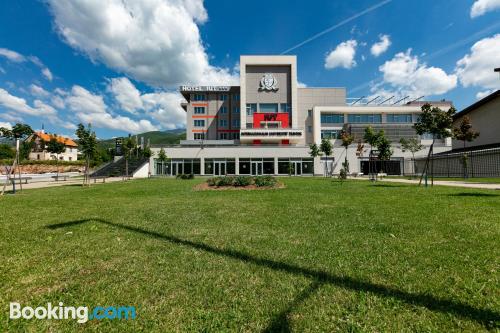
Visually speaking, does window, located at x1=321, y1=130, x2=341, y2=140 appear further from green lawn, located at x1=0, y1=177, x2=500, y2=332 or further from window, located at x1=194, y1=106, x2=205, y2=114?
green lawn, located at x1=0, y1=177, x2=500, y2=332

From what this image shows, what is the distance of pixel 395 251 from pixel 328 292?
2.27 m

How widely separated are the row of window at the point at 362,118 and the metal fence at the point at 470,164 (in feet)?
71.1

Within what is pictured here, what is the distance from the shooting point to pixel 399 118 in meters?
55.4

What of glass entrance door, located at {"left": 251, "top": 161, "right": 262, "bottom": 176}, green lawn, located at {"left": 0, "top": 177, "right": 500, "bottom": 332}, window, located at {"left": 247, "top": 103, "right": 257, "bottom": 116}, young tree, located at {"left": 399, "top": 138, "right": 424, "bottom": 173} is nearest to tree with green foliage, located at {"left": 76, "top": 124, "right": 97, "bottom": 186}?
green lawn, located at {"left": 0, "top": 177, "right": 500, "bottom": 332}

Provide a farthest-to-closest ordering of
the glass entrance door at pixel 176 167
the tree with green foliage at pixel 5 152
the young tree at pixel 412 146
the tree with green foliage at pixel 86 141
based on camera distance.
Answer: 1. the tree with green foliage at pixel 5 152
2. the glass entrance door at pixel 176 167
3. the young tree at pixel 412 146
4. the tree with green foliage at pixel 86 141

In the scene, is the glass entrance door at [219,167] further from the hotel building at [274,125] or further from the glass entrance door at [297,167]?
the glass entrance door at [297,167]

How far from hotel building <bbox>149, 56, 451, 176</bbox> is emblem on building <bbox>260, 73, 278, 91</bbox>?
24 cm

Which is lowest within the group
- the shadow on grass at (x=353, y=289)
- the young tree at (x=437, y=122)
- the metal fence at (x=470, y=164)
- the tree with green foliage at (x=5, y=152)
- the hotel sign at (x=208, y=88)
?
the shadow on grass at (x=353, y=289)

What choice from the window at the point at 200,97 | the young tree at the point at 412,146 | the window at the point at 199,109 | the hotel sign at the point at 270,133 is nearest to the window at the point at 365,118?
the young tree at the point at 412,146

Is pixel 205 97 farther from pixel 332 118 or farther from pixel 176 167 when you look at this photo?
pixel 332 118

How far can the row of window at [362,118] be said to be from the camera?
55.3m

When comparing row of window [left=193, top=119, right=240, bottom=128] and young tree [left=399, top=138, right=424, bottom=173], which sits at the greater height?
row of window [left=193, top=119, right=240, bottom=128]

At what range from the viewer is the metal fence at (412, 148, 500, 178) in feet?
86.0

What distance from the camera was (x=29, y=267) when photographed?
3766 millimetres
